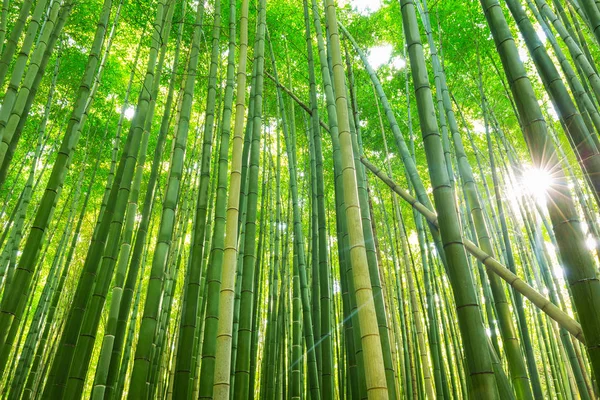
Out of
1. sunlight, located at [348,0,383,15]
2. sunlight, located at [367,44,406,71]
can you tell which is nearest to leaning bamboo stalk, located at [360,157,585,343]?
sunlight, located at [348,0,383,15]

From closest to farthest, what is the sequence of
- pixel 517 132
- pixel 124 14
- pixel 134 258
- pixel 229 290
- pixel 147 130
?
pixel 229 290, pixel 134 258, pixel 147 130, pixel 124 14, pixel 517 132

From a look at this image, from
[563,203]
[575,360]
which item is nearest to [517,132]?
[575,360]

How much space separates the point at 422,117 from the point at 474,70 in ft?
14.0

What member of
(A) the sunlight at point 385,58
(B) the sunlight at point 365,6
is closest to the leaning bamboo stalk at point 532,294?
(B) the sunlight at point 365,6

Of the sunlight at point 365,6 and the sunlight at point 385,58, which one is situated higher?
the sunlight at point 365,6

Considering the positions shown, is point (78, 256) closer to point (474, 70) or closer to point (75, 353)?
point (75, 353)

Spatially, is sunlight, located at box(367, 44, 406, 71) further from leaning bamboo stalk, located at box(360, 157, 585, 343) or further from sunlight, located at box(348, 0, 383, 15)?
leaning bamboo stalk, located at box(360, 157, 585, 343)

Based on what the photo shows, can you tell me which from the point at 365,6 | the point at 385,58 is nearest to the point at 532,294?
the point at 365,6

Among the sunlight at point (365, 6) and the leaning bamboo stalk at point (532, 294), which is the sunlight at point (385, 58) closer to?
the sunlight at point (365, 6)

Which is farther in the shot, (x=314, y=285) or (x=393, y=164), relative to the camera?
(x=393, y=164)

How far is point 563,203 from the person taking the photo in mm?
1046

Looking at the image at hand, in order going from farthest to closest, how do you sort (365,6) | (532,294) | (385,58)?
(385,58) → (365,6) → (532,294)

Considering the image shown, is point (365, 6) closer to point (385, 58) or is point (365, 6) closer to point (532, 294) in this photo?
point (385, 58)

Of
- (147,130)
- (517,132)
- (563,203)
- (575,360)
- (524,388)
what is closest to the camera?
(563,203)
